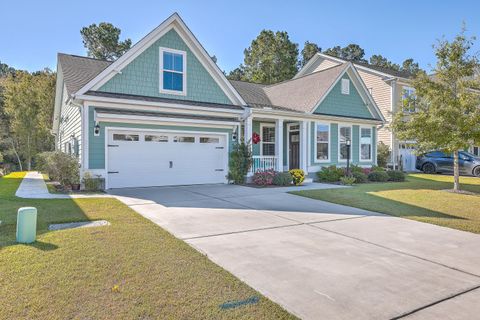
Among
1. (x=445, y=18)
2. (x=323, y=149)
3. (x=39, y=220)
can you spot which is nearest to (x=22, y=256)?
(x=39, y=220)

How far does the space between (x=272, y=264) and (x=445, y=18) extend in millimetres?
15808

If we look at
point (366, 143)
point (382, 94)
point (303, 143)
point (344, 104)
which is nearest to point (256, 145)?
point (303, 143)

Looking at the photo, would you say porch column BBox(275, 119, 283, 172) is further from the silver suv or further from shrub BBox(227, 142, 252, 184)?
the silver suv

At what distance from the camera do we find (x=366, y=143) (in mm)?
18953

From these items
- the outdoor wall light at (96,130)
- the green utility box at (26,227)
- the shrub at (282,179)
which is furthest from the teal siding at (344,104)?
the green utility box at (26,227)

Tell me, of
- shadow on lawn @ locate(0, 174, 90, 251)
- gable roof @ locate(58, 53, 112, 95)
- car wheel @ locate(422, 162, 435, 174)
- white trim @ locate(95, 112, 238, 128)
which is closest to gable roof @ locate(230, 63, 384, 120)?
white trim @ locate(95, 112, 238, 128)

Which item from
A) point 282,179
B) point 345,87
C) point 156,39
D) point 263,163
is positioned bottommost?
point 282,179

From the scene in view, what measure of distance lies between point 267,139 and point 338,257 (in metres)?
12.7

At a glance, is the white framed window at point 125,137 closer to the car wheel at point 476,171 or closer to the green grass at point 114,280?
the green grass at point 114,280

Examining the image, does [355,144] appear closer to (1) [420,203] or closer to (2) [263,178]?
(2) [263,178]

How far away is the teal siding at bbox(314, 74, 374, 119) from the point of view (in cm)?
1719

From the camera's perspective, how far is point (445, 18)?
1493 cm

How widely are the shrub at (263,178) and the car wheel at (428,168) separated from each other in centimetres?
1390

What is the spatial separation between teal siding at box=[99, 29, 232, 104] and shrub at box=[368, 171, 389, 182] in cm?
861
